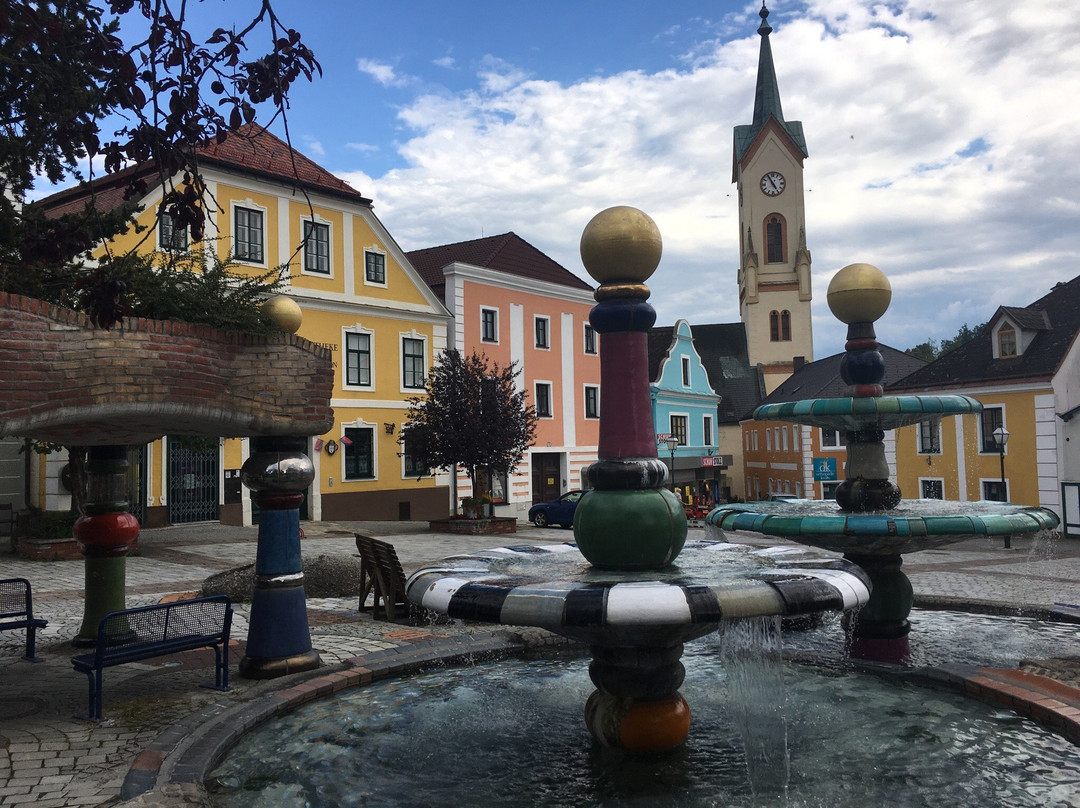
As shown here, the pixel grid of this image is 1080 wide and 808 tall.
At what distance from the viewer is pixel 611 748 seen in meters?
5.00

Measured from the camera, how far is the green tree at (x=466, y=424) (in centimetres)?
2456

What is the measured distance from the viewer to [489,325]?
32188 mm

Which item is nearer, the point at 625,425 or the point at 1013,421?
the point at 625,425

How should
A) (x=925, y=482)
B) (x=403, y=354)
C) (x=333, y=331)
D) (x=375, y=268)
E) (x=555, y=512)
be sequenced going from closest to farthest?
(x=333, y=331), (x=555, y=512), (x=375, y=268), (x=925, y=482), (x=403, y=354)

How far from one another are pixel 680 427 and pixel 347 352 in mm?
22452

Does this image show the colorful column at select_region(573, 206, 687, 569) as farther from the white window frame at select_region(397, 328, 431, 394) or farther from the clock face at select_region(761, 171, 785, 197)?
the clock face at select_region(761, 171, 785, 197)

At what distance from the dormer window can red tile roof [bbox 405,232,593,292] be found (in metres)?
16.0

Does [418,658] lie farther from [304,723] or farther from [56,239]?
[56,239]

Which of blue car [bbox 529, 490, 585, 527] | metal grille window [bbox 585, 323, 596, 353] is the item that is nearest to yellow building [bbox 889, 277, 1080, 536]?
blue car [bbox 529, 490, 585, 527]

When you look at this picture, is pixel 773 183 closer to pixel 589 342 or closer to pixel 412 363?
pixel 589 342

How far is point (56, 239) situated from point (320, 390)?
3009 millimetres

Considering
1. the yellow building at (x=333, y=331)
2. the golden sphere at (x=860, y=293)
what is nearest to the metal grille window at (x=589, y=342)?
the yellow building at (x=333, y=331)

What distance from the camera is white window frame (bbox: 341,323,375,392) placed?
26.8 metres

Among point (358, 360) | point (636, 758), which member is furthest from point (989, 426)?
point (636, 758)
